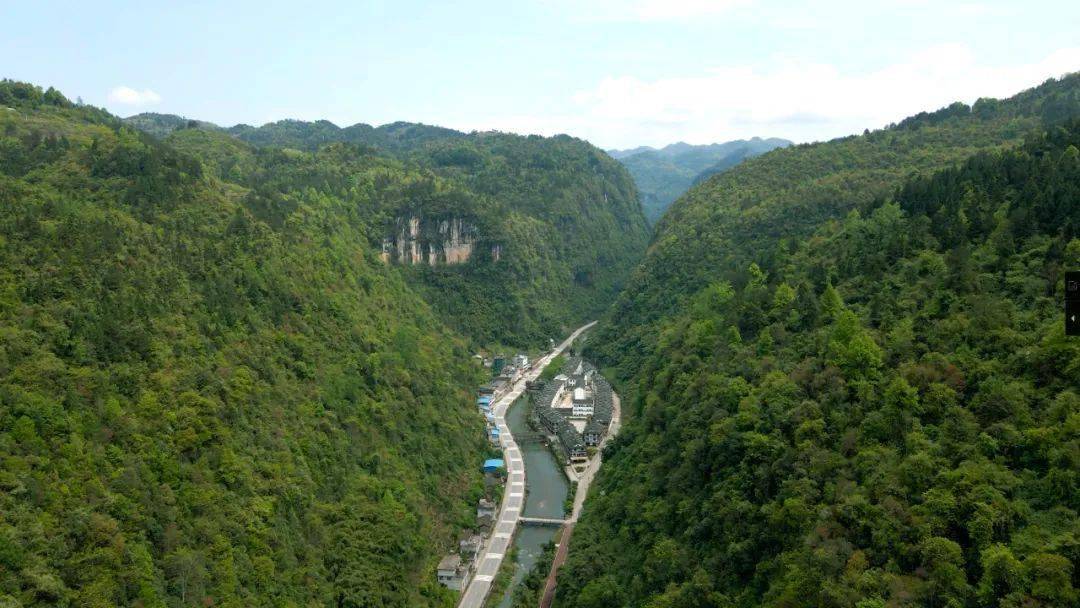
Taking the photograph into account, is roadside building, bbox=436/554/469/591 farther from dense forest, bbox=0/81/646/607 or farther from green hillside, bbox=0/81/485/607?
green hillside, bbox=0/81/485/607

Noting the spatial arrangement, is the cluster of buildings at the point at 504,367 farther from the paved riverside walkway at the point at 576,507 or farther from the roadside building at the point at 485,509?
the roadside building at the point at 485,509

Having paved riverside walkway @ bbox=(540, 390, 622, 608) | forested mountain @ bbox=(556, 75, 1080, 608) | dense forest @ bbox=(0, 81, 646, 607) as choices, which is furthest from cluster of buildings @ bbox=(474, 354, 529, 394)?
forested mountain @ bbox=(556, 75, 1080, 608)

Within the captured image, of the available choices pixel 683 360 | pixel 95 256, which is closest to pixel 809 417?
pixel 683 360

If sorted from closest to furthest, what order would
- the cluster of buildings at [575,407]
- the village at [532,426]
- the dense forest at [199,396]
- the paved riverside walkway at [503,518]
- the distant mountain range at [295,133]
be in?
the dense forest at [199,396] < the paved riverside walkway at [503,518] < the village at [532,426] < the cluster of buildings at [575,407] < the distant mountain range at [295,133]

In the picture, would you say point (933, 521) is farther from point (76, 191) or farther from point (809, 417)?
point (76, 191)

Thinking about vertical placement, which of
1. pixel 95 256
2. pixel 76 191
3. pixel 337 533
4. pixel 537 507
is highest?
pixel 76 191

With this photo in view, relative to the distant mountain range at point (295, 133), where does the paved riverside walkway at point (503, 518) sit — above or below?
below

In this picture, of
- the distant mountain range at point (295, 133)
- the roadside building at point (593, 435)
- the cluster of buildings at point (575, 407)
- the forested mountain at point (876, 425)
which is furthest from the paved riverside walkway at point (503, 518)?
the distant mountain range at point (295, 133)
